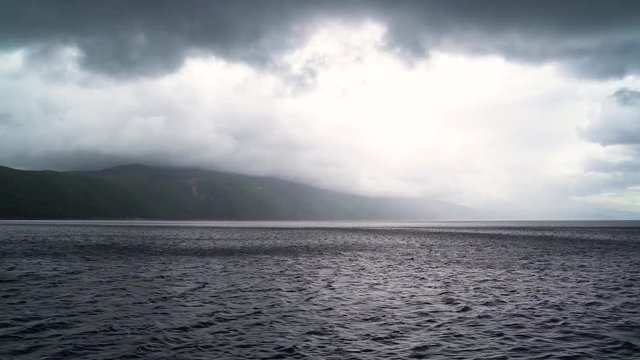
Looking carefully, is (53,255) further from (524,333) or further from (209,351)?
(524,333)

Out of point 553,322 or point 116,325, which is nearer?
point 116,325

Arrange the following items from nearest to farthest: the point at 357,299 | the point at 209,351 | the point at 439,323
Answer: the point at 209,351, the point at 439,323, the point at 357,299

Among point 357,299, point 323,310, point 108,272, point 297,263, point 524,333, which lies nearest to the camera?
point 524,333

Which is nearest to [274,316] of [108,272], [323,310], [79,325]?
[323,310]

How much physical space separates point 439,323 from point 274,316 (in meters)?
12.8

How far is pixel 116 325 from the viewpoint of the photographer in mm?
31312

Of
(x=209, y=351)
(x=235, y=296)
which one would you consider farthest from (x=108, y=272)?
(x=209, y=351)

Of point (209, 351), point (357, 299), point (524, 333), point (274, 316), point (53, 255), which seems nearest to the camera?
point (209, 351)

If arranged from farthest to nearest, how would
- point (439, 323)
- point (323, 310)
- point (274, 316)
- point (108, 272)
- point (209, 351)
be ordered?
point (108, 272), point (323, 310), point (274, 316), point (439, 323), point (209, 351)

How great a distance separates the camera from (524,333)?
98.8ft

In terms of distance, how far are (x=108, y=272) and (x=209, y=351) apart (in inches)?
1633

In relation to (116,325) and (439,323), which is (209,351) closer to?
(116,325)

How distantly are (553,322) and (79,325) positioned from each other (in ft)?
113

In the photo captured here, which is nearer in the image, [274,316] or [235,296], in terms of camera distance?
[274,316]
